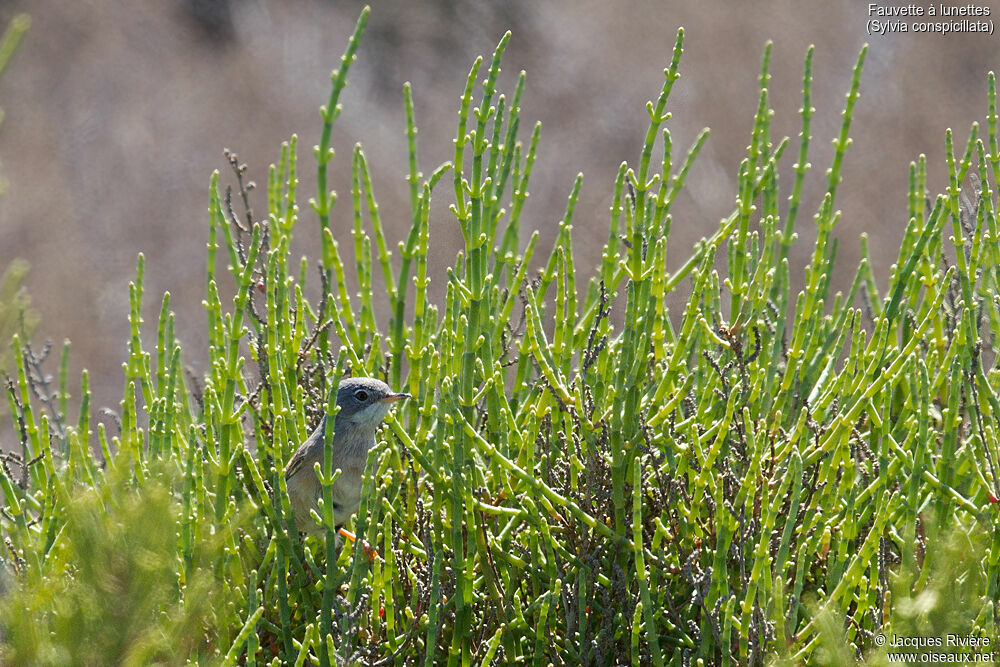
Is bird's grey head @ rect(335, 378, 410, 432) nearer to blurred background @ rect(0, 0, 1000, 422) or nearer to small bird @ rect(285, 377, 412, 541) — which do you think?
small bird @ rect(285, 377, 412, 541)

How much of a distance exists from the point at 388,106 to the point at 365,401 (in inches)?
175

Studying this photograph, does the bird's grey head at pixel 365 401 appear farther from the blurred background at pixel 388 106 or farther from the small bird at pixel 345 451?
the blurred background at pixel 388 106

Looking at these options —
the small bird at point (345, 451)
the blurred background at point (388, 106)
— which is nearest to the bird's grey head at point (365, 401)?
the small bird at point (345, 451)

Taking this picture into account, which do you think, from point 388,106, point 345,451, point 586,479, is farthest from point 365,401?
point 388,106

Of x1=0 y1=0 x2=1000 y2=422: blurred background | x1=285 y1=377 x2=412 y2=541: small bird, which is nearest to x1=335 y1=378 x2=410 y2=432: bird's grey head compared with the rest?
x1=285 y1=377 x2=412 y2=541: small bird

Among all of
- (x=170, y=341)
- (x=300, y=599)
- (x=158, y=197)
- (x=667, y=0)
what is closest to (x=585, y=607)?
(x=300, y=599)

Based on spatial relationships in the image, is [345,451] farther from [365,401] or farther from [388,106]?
[388,106]

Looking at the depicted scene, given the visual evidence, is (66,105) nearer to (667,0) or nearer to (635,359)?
(667,0)

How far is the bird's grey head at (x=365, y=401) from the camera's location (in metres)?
2.23

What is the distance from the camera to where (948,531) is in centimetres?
182

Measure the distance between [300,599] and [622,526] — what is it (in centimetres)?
62

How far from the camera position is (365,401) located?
228 cm

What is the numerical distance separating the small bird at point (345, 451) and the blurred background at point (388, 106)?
348cm

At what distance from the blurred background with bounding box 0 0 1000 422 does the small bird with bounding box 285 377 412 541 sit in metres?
3.48
